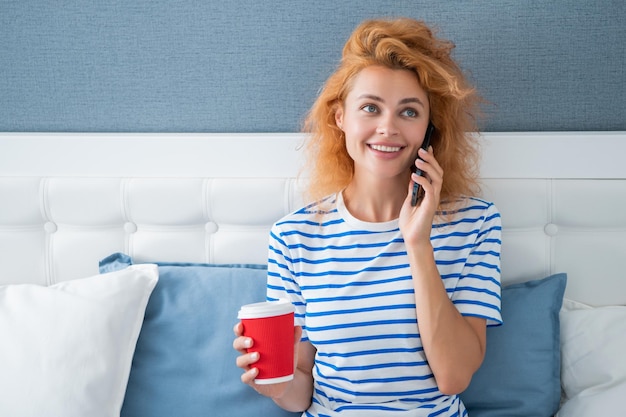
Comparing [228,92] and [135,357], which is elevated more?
[228,92]

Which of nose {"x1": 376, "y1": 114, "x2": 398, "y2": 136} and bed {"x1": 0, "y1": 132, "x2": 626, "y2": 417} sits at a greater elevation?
nose {"x1": 376, "y1": 114, "x2": 398, "y2": 136}

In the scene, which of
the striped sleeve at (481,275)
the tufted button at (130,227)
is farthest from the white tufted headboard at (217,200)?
the striped sleeve at (481,275)

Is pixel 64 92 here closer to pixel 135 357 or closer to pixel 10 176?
pixel 10 176

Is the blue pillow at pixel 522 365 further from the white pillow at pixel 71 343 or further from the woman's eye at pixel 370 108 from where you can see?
the white pillow at pixel 71 343

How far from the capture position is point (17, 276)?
1.90 meters

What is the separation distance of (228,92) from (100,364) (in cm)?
78

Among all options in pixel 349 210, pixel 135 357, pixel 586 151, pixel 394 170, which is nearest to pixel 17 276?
pixel 135 357

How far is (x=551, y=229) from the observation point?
1.67m

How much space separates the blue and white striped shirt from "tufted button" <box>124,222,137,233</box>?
0.53 metres

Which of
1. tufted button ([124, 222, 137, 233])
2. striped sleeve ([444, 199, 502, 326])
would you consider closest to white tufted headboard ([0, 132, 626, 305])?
tufted button ([124, 222, 137, 233])

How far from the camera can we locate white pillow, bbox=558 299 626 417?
4.65 feet

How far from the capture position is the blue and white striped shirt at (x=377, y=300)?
1404 mm

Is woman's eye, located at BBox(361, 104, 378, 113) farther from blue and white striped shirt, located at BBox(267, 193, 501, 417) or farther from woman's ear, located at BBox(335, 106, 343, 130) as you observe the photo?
blue and white striped shirt, located at BBox(267, 193, 501, 417)

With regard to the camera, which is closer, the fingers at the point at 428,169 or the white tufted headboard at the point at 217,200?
the fingers at the point at 428,169
